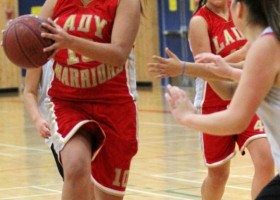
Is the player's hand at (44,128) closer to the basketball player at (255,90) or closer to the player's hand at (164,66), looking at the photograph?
the player's hand at (164,66)

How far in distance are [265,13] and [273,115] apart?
408mm

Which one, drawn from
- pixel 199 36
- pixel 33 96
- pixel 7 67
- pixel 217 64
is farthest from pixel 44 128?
pixel 7 67

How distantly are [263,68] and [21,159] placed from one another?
21.5ft

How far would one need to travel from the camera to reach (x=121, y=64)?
4.61 meters

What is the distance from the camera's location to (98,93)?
4723mm

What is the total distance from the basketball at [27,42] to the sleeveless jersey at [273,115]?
1.42 meters

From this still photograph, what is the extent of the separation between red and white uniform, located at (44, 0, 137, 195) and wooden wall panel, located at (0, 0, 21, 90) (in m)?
14.3

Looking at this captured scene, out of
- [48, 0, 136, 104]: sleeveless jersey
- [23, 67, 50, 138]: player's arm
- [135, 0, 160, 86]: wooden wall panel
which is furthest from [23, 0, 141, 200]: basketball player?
[135, 0, 160, 86]: wooden wall panel

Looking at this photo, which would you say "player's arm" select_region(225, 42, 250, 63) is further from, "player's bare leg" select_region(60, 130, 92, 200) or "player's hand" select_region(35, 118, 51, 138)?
"player's bare leg" select_region(60, 130, 92, 200)

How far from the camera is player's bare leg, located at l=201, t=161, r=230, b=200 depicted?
5.95 m

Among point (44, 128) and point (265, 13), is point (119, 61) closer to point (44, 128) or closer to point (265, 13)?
point (44, 128)

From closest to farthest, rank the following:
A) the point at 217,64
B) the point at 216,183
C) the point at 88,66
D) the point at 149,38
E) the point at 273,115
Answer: the point at 273,115
the point at 217,64
the point at 88,66
the point at 216,183
the point at 149,38

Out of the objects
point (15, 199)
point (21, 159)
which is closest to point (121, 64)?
point (15, 199)

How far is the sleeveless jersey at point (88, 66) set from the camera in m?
4.64
